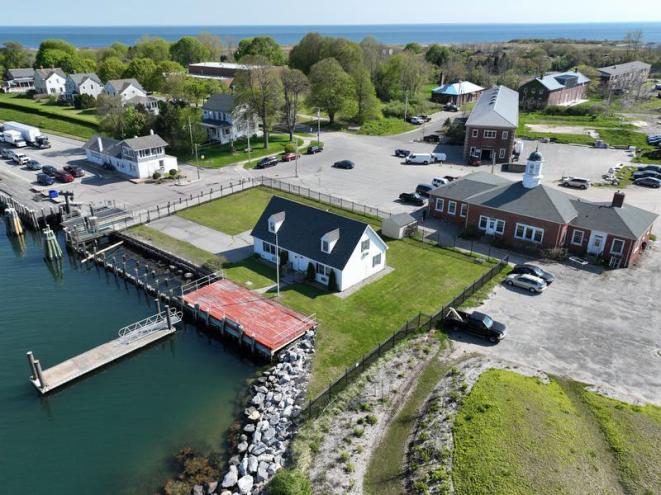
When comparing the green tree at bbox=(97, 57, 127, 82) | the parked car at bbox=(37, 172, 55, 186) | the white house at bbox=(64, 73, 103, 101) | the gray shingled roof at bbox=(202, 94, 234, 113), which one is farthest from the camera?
the green tree at bbox=(97, 57, 127, 82)

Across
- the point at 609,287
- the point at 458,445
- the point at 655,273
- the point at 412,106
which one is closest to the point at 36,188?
the point at 458,445

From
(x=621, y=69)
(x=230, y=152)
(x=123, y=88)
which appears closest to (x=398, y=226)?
(x=230, y=152)

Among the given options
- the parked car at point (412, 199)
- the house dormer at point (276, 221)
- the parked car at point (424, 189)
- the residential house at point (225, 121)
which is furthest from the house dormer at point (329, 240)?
the residential house at point (225, 121)

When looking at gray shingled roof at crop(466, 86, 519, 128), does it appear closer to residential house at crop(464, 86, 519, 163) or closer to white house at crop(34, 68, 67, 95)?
residential house at crop(464, 86, 519, 163)

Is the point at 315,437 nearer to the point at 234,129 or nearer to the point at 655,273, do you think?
the point at 655,273

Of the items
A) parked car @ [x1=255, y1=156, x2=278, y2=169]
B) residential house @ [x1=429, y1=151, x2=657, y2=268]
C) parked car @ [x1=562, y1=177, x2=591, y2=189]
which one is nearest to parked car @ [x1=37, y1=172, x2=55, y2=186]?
parked car @ [x1=255, y1=156, x2=278, y2=169]

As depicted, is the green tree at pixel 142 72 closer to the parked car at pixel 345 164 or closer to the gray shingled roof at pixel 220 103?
the gray shingled roof at pixel 220 103
